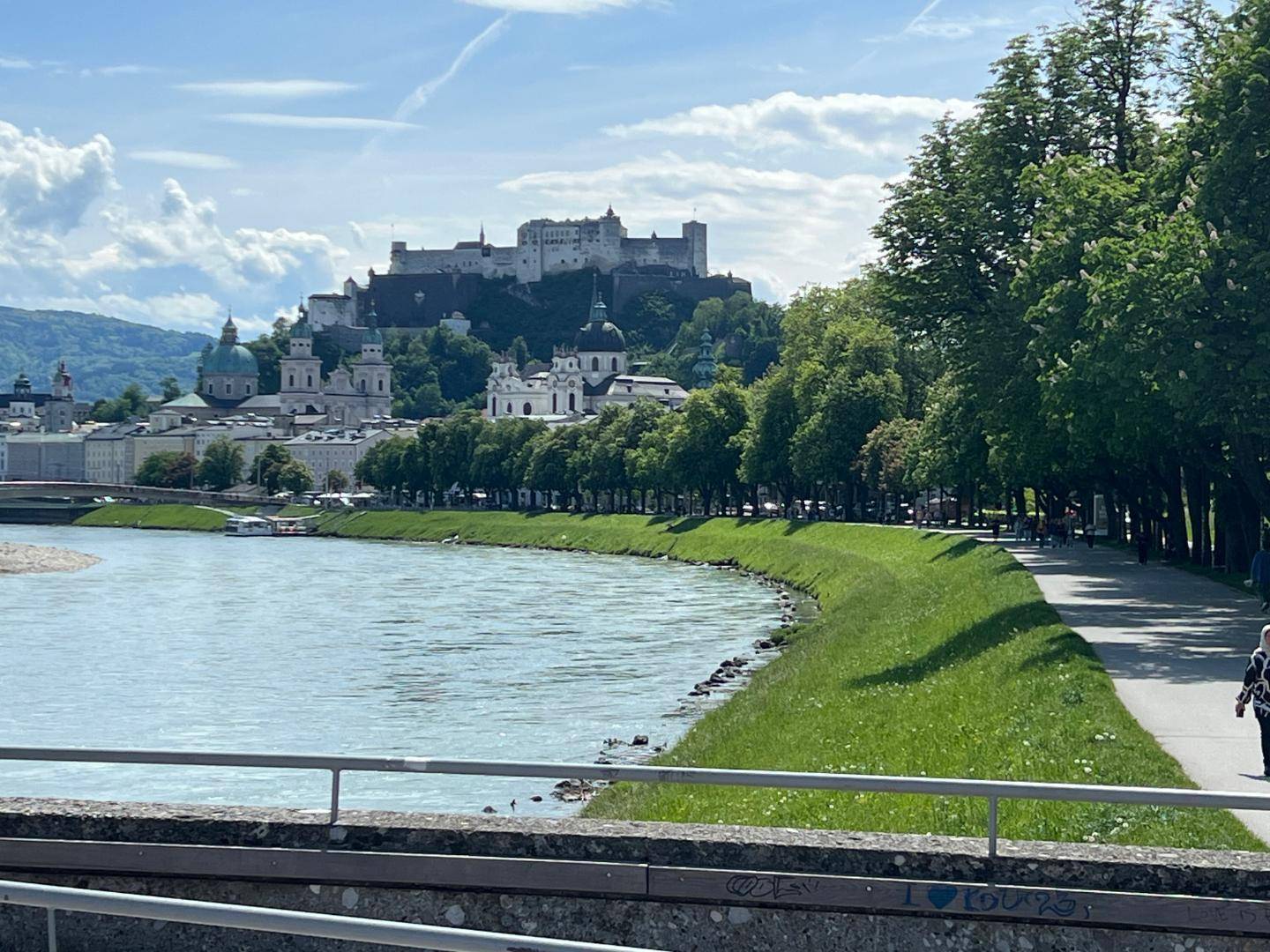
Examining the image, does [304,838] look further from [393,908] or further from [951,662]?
[951,662]

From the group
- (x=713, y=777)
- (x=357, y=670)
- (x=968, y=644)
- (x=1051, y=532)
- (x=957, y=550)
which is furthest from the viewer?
(x=1051, y=532)

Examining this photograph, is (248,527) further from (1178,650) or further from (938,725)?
(938,725)

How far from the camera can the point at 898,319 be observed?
4269 centimetres

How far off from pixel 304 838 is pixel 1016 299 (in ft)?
110

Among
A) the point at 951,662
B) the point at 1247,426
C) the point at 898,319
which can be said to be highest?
the point at 898,319

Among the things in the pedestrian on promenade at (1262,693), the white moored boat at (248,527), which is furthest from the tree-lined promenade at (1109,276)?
the white moored boat at (248,527)

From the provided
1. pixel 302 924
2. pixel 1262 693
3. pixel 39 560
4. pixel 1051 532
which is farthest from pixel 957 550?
pixel 39 560

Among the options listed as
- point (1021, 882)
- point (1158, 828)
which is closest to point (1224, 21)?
point (1158, 828)

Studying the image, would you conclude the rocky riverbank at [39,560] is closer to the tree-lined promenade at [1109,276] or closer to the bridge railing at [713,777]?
the tree-lined promenade at [1109,276]

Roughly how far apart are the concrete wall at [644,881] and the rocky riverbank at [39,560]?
8718 centimetres

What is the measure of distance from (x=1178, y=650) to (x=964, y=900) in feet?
63.2

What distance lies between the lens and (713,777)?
32.2ft

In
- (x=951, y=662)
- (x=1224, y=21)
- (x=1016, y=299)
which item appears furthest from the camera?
(x=1016, y=299)

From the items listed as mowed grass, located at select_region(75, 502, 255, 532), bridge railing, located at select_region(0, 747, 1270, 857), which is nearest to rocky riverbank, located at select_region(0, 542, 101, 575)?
mowed grass, located at select_region(75, 502, 255, 532)
